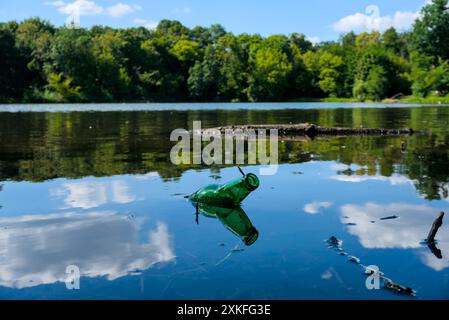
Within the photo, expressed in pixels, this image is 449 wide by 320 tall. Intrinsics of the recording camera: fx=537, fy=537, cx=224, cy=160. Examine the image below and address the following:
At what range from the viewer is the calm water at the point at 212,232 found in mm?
7602

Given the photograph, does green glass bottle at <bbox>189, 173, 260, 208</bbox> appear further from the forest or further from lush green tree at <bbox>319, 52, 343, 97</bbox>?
lush green tree at <bbox>319, 52, 343, 97</bbox>

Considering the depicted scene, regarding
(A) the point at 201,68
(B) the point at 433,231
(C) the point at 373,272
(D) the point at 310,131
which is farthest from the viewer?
(A) the point at 201,68

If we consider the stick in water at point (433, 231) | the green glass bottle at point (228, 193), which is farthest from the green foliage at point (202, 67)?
the stick in water at point (433, 231)

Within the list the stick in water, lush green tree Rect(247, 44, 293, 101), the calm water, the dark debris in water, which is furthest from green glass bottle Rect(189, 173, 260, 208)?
lush green tree Rect(247, 44, 293, 101)

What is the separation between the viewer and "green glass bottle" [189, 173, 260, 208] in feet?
38.4

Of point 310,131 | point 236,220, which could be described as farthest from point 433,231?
point 310,131

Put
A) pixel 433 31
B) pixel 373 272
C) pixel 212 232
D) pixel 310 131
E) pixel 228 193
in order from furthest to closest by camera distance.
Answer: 1. pixel 433 31
2. pixel 310 131
3. pixel 228 193
4. pixel 212 232
5. pixel 373 272

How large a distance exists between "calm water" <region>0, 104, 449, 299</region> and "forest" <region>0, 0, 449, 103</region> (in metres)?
113

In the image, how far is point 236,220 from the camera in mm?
11023

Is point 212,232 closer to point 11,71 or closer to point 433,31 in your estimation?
point 11,71

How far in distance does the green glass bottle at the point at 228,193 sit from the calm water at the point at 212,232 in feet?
1.40

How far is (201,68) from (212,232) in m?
144

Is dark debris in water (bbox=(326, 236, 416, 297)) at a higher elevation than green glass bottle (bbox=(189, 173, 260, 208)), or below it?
below
